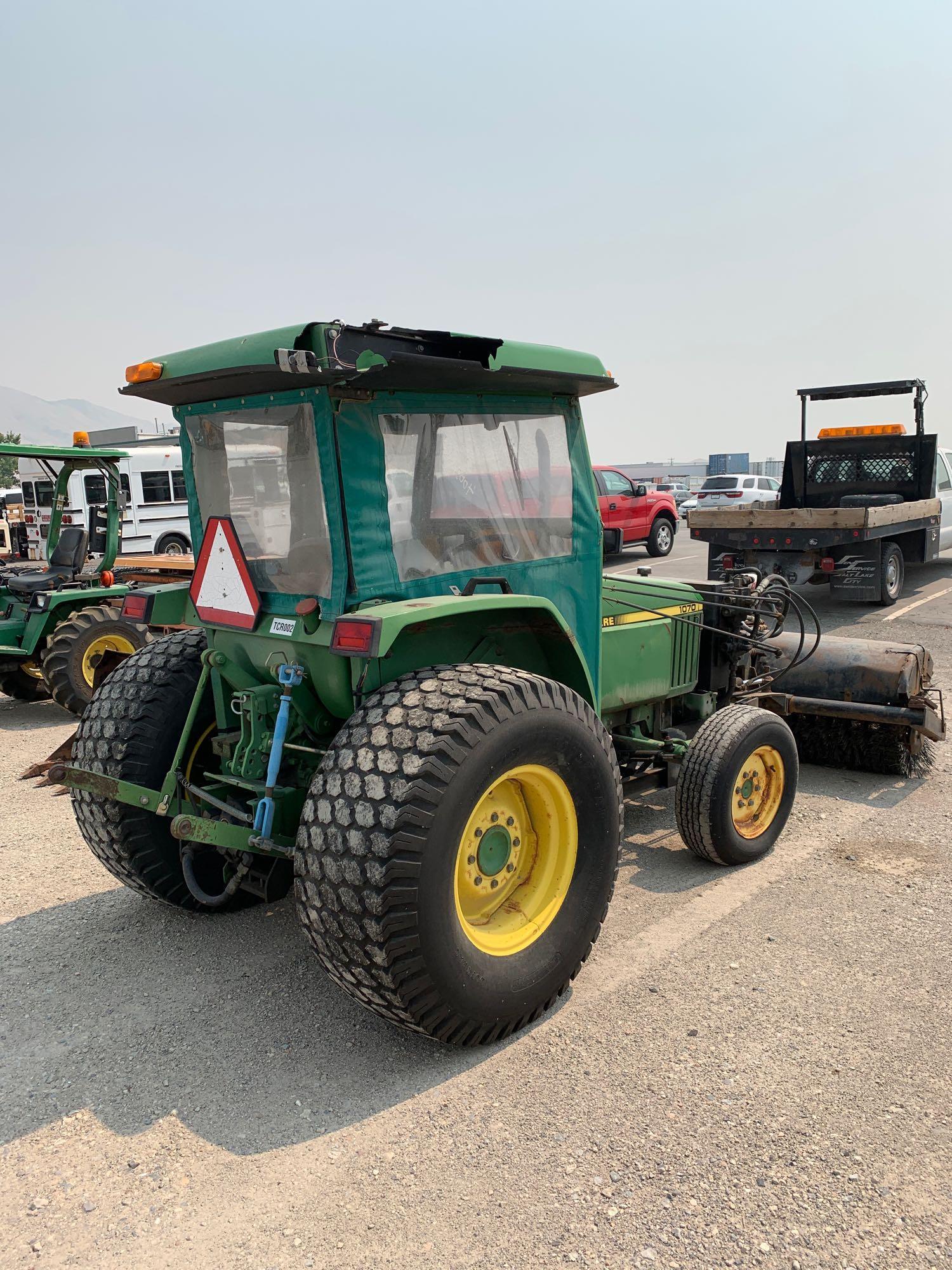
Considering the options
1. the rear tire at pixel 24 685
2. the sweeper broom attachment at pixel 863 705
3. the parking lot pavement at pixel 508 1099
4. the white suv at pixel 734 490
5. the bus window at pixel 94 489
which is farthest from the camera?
the white suv at pixel 734 490

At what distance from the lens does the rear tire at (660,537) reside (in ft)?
61.4

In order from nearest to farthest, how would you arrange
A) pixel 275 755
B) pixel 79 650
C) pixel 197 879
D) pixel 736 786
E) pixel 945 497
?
1. pixel 275 755
2. pixel 197 879
3. pixel 736 786
4. pixel 79 650
5. pixel 945 497

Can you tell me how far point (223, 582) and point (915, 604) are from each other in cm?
1079

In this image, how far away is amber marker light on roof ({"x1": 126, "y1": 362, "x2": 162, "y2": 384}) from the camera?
324 cm

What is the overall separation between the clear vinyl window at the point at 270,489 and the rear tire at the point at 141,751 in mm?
683

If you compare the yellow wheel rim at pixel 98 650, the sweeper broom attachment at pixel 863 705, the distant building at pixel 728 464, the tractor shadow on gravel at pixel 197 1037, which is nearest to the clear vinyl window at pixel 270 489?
the tractor shadow on gravel at pixel 197 1037

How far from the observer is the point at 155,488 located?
1852 cm

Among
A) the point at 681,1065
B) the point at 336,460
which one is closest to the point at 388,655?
the point at 336,460

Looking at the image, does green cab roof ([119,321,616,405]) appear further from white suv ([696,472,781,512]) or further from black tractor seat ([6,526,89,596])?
white suv ([696,472,781,512])

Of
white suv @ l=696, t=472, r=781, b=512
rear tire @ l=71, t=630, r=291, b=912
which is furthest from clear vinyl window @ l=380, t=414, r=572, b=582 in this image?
white suv @ l=696, t=472, r=781, b=512

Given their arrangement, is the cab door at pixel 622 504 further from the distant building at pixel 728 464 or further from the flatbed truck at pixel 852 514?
the distant building at pixel 728 464

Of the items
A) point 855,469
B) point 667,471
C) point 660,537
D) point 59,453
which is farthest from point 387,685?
point 667,471

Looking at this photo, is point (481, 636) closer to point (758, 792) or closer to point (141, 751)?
point (141, 751)

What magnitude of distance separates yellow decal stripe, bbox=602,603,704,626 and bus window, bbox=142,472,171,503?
606 inches
